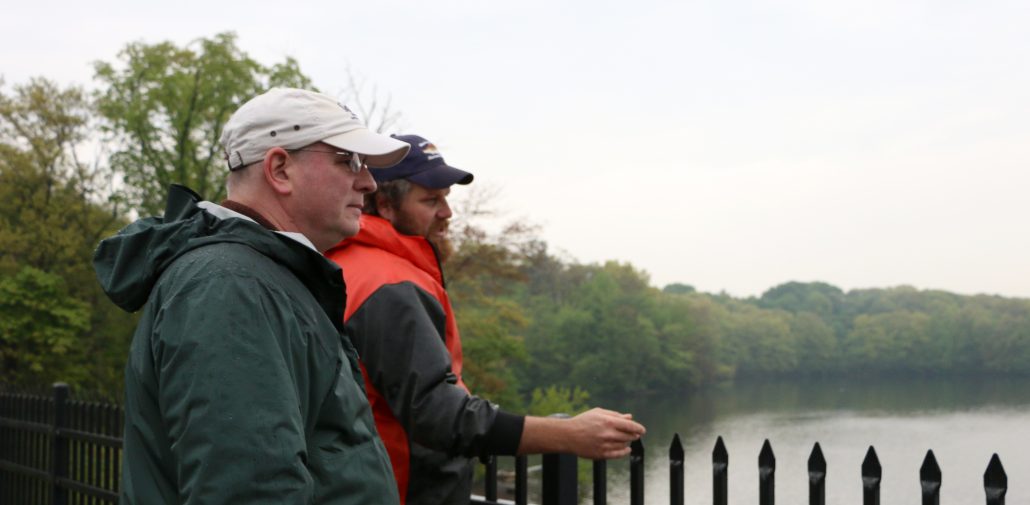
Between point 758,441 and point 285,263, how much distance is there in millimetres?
46114

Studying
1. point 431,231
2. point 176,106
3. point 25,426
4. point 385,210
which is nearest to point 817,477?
point 431,231

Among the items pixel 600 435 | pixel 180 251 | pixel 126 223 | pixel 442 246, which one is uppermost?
pixel 126 223

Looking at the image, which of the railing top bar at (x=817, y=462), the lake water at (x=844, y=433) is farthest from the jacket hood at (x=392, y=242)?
the lake water at (x=844, y=433)

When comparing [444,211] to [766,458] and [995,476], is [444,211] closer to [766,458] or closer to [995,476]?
[766,458]

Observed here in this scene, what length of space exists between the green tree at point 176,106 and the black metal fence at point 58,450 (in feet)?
71.6

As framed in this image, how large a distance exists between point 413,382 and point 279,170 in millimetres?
737

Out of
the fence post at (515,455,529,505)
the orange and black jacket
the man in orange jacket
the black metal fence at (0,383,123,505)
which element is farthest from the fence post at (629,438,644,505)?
the black metal fence at (0,383,123,505)

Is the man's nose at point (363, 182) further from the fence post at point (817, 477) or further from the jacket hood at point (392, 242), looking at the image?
the fence post at point (817, 477)

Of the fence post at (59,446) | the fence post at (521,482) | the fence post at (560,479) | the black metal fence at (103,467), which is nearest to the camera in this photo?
the black metal fence at (103,467)

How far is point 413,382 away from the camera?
2.24 meters

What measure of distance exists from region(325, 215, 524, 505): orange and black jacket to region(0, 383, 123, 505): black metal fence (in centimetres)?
365

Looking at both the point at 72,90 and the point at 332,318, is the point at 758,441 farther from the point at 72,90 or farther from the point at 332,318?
the point at 332,318

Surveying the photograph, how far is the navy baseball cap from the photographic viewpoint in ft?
8.45

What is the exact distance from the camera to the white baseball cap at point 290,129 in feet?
5.42
